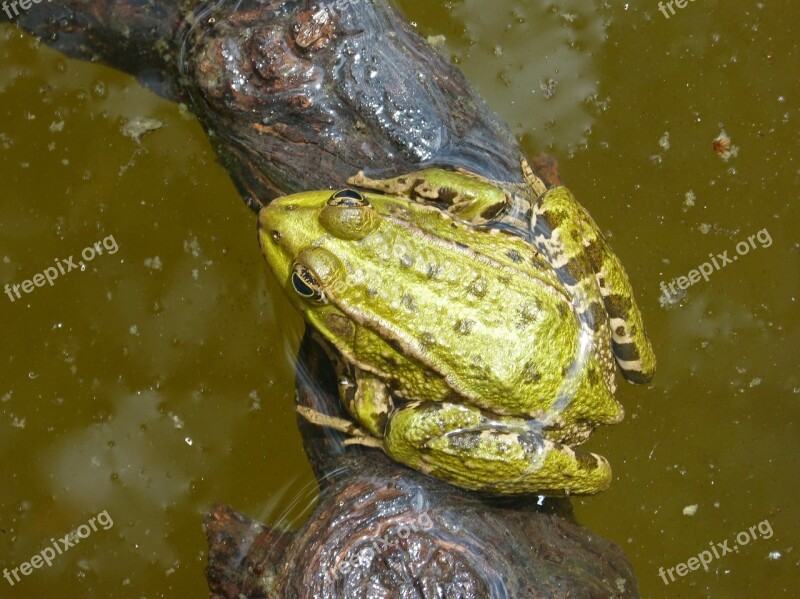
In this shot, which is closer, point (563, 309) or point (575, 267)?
point (563, 309)

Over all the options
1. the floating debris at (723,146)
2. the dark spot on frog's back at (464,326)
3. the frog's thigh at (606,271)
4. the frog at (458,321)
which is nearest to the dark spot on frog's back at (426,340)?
the frog at (458,321)

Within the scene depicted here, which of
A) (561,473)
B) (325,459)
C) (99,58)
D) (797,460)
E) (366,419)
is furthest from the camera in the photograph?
(797,460)

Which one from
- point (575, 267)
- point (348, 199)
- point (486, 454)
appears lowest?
point (486, 454)

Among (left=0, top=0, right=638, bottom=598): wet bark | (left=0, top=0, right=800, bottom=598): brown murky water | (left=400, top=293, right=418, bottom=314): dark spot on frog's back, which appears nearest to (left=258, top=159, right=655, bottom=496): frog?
(left=400, top=293, right=418, bottom=314): dark spot on frog's back

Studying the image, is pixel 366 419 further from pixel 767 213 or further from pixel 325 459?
pixel 767 213

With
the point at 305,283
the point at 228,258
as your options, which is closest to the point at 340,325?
the point at 305,283

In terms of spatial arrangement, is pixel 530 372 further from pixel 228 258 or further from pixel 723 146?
pixel 723 146

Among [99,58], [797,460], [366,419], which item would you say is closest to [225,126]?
[99,58]

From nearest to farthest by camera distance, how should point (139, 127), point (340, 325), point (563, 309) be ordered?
point (563, 309) < point (340, 325) < point (139, 127)
